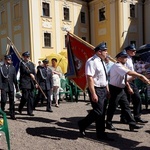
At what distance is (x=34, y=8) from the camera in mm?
24500

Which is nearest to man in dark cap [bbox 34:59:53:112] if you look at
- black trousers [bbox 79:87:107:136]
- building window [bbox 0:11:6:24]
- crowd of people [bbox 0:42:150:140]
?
crowd of people [bbox 0:42:150:140]

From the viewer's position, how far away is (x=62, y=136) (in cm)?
539

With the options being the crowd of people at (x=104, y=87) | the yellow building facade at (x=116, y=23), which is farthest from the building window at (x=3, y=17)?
the crowd of people at (x=104, y=87)

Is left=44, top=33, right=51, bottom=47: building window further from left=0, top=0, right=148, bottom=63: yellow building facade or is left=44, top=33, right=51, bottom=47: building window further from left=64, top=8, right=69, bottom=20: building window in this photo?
left=64, top=8, right=69, bottom=20: building window

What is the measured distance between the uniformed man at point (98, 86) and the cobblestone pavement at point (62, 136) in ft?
1.23

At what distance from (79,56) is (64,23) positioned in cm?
2066

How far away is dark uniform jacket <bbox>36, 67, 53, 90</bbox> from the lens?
28.1 ft

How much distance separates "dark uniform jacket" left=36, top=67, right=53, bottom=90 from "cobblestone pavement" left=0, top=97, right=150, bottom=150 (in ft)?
5.07

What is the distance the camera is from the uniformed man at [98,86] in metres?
4.91

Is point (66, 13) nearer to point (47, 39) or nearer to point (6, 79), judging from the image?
point (47, 39)

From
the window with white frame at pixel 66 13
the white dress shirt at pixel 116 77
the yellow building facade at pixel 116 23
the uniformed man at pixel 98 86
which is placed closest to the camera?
the uniformed man at pixel 98 86

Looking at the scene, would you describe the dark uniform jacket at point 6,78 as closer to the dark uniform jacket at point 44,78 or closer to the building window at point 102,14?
the dark uniform jacket at point 44,78

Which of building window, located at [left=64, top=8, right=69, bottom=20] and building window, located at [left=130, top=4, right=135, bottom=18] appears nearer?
building window, located at [left=64, top=8, right=69, bottom=20]

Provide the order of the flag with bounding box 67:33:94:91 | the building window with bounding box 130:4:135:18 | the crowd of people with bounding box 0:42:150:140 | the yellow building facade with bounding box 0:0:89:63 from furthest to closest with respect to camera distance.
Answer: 1. the building window with bounding box 130:4:135:18
2. the yellow building facade with bounding box 0:0:89:63
3. the flag with bounding box 67:33:94:91
4. the crowd of people with bounding box 0:42:150:140
